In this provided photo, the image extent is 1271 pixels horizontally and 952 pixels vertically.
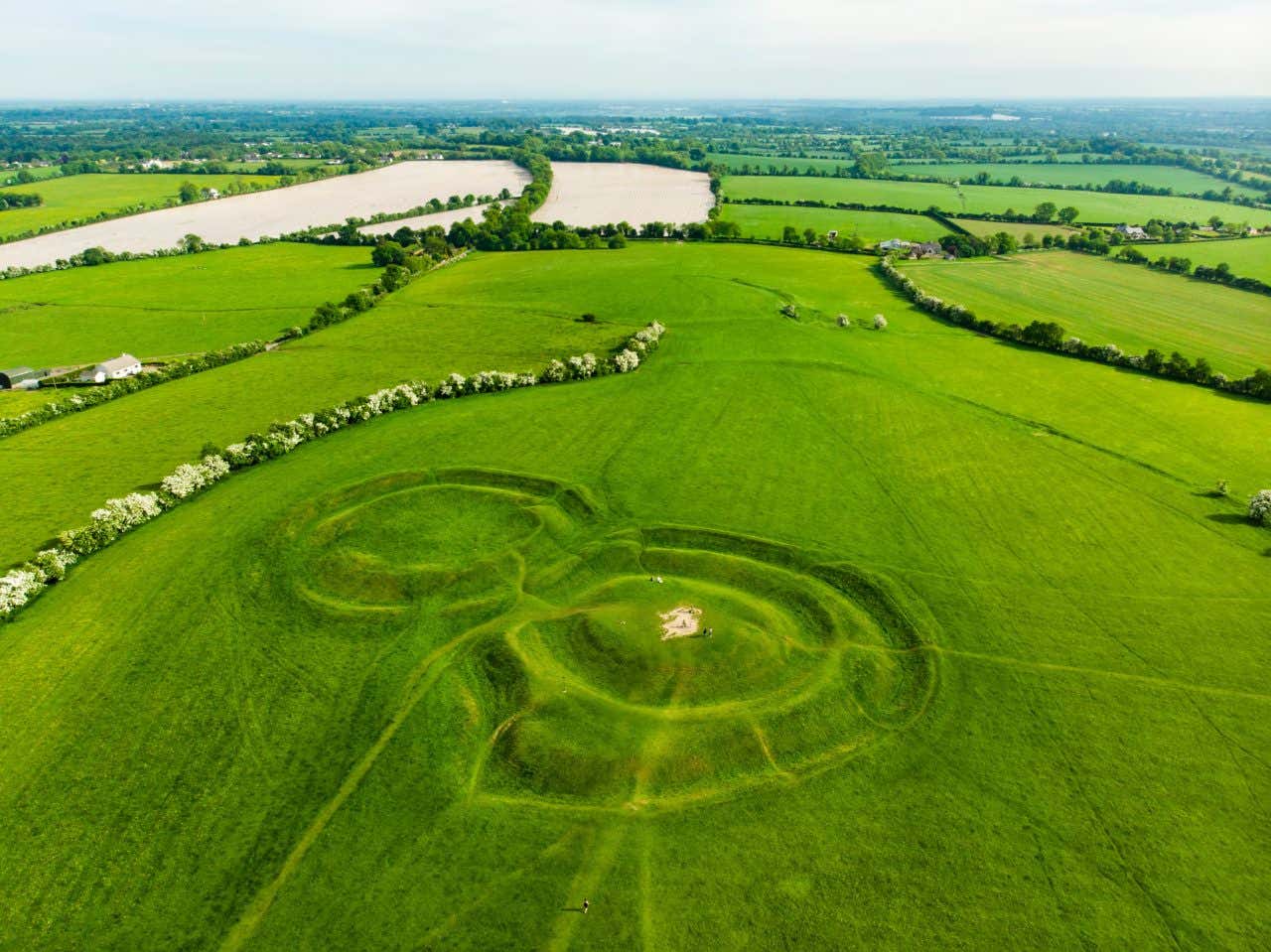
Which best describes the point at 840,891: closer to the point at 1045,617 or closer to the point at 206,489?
the point at 1045,617

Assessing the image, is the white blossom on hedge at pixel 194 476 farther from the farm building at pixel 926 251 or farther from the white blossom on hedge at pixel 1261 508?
the farm building at pixel 926 251

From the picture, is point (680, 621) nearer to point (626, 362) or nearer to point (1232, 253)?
point (626, 362)

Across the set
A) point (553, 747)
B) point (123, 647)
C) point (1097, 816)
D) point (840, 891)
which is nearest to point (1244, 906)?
point (1097, 816)

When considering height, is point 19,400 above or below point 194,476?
below

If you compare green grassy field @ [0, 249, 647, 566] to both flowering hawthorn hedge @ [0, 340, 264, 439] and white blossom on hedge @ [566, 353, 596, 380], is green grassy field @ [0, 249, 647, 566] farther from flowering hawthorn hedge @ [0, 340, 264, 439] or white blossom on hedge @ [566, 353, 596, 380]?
white blossom on hedge @ [566, 353, 596, 380]

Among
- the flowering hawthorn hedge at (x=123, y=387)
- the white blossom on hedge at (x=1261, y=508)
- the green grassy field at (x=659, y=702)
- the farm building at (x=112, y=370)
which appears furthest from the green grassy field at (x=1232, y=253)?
the farm building at (x=112, y=370)

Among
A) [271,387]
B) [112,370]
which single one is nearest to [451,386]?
[271,387]
